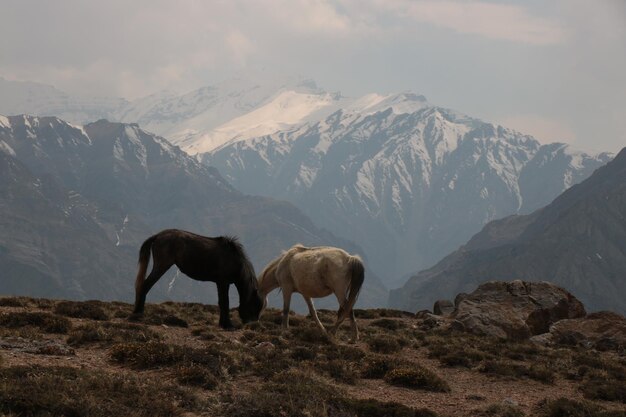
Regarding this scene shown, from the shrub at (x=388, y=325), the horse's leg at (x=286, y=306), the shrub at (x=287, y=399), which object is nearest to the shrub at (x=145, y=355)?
the shrub at (x=287, y=399)

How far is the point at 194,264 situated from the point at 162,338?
4.54 metres

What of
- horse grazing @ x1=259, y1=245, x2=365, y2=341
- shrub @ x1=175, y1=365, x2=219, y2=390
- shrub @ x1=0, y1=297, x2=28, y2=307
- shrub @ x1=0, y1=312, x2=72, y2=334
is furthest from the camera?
shrub @ x1=0, y1=297, x2=28, y2=307

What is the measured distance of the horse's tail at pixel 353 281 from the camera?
82.4ft

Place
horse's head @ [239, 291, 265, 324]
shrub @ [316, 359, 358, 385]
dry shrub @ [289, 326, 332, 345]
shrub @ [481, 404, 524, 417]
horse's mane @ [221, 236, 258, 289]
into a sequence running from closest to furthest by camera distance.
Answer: shrub @ [481, 404, 524, 417]
shrub @ [316, 359, 358, 385]
dry shrub @ [289, 326, 332, 345]
horse's mane @ [221, 236, 258, 289]
horse's head @ [239, 291, 265, 324]

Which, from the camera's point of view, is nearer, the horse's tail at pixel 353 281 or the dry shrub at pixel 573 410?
the dry shrub at pixel 573 410

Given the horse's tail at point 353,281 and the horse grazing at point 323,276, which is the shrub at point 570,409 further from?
the horse's tail at point 353,281

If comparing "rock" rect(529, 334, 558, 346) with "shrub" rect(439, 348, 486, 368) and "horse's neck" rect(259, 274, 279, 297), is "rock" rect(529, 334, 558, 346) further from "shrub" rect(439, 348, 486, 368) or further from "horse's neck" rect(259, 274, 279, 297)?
"horse's neck" rect(259, 274, 279, 297)

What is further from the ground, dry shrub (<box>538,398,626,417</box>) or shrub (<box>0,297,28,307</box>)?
shrub (<box>0,297,28,307</box>)

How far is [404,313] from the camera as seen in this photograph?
44938 millimetres

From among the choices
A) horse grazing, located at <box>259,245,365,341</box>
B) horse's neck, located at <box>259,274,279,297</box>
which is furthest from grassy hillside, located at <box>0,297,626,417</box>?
horse's neck, located at <box>259,274,279,297</box>

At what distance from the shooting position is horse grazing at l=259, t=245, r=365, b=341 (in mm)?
25344

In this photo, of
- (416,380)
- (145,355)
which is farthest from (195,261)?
(416,380)

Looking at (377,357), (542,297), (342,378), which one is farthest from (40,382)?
(542,297)

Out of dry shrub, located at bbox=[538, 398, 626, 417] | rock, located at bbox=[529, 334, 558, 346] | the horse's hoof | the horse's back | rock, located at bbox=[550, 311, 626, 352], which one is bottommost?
dry shrub, located at bbox=[538, 398, 626, 417]
